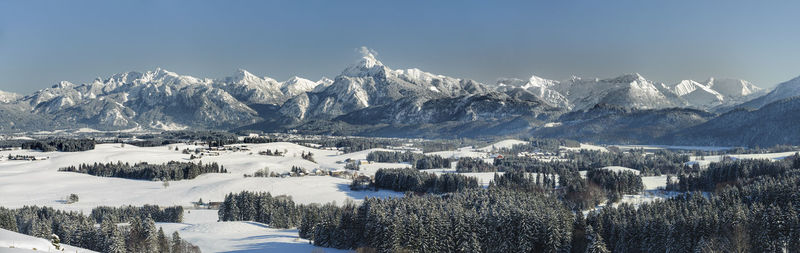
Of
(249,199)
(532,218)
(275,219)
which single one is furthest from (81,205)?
(532,218)

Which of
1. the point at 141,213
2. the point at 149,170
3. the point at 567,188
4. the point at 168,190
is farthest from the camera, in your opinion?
the point at 149,170

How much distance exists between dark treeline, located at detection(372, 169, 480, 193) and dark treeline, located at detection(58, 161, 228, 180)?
67843 mm

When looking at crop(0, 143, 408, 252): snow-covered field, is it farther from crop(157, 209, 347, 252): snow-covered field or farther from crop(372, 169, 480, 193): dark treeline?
crop(372, 169, 480, 193): dark treeline

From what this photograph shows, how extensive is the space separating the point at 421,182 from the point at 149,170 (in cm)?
9891

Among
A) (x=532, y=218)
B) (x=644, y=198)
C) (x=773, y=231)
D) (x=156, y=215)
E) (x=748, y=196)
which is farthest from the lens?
(x=644, y=198)

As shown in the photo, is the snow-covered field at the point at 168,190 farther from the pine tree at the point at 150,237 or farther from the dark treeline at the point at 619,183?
the dark treeline at the point at 619,183

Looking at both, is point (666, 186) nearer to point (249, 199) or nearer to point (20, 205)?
point (249, 199)

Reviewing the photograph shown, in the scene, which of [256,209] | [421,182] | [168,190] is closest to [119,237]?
[256,209]

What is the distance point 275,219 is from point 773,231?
8577cm

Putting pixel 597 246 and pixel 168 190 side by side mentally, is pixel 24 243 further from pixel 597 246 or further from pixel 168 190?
pixel 168 190

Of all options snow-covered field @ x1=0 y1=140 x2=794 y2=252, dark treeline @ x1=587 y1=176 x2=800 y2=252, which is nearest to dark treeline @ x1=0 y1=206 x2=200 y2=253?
snow-covered field @ x1=0 y1=140 x2=794 y2=252

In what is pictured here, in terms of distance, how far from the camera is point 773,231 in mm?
71688

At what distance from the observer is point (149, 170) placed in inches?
7293

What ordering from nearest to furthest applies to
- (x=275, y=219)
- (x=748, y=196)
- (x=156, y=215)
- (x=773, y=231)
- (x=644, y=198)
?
(x=773, y=231)
(x=748, y=196)
(x=275, y=219)
(x=156, y=215)
(x=644, y=198)
